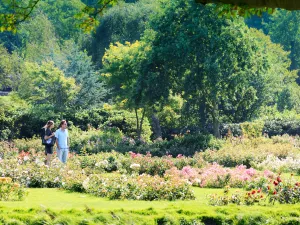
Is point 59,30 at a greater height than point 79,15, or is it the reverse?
point 59,30

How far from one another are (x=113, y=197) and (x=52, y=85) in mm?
20250

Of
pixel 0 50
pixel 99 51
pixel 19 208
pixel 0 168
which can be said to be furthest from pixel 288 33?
pixel 19 208

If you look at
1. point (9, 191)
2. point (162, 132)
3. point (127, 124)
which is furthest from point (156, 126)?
point (9, 191)

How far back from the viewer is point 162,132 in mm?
33312

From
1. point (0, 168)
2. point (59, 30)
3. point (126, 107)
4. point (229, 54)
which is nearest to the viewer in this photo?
point (0, 168)

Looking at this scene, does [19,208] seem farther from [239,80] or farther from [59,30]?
[59,30]

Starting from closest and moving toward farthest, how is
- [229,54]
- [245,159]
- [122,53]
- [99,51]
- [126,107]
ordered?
[245,159] < [229,54] < [126,107] < [122,53] < [99,51]

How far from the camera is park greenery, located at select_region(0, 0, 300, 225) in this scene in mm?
9688

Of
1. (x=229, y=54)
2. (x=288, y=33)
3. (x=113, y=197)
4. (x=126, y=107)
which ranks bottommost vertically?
(x=113, y=197)

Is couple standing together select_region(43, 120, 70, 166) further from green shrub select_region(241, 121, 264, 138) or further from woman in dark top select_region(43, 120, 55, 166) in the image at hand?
green shrub select_region(241, 121, 264, 138)

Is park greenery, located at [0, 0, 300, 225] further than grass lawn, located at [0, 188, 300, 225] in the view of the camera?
Yes

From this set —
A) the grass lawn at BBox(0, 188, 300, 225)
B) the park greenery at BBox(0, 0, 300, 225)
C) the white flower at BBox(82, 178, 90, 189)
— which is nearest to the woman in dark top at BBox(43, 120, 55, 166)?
the park greenery at BBox(0, 0, 300, 225)

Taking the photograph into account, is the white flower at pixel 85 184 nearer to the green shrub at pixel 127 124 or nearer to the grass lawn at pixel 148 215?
the grass lawn at pixel 148 215

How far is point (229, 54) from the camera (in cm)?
2705
